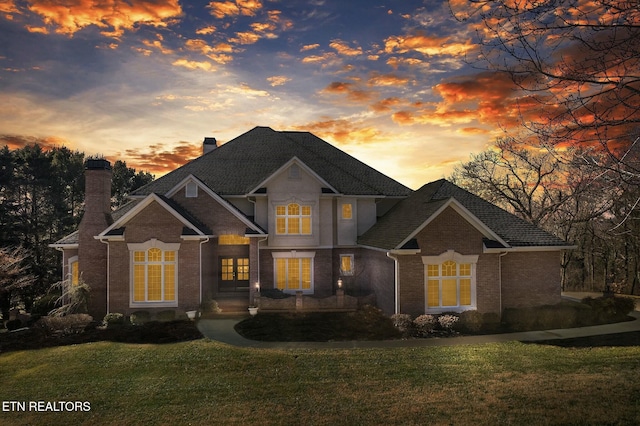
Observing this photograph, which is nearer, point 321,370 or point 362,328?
point 321,370

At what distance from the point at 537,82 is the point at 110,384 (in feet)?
48.1

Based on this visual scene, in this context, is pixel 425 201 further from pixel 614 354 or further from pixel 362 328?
pixel 614 354

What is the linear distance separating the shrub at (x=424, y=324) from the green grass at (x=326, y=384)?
8.95ft

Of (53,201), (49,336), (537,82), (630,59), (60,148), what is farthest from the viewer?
(60,148)

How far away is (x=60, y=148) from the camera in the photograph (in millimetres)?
44438

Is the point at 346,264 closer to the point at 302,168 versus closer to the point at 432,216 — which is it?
the point at 302,168

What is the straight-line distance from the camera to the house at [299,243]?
2038 cm

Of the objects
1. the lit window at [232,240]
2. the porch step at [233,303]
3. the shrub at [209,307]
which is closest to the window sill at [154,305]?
the shrub at [209,307]

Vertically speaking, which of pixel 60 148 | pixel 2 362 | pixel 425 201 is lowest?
pixel 2 362

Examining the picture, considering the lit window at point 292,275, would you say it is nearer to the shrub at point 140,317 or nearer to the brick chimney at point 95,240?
the shrub at point 140,317

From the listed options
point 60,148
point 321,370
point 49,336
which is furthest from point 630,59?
point 60,148

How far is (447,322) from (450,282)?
8.34 ft

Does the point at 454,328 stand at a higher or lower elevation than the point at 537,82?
lower

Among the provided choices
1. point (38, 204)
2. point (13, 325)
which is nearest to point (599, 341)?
point (13, 325)
